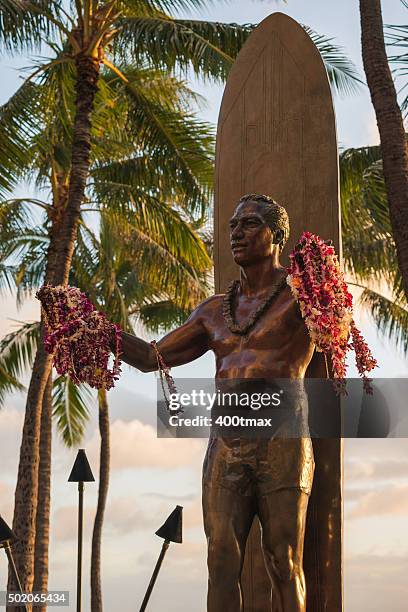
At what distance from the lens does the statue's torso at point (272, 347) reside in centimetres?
579

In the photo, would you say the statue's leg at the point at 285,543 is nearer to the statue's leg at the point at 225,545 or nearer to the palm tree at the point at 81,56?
the statue's leg at the point at 225,545

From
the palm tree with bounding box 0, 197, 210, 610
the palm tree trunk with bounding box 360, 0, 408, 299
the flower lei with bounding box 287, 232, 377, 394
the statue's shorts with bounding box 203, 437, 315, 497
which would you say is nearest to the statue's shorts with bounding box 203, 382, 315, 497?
the statue's shorts with bounding box 203, 437, 315, 497

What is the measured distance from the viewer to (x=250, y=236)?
5973 millimetres

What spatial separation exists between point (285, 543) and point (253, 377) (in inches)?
32.7

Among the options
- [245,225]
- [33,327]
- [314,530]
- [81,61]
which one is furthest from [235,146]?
[33,327]

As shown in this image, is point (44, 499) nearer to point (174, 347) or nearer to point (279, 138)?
point (279, 138)

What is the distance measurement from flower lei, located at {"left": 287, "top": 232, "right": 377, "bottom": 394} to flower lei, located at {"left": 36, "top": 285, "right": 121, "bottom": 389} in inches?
40.5

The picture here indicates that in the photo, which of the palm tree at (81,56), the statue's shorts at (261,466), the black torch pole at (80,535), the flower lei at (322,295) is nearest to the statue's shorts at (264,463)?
the statue's shorts at (261,466)

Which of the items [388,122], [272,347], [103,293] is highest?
[103,293]

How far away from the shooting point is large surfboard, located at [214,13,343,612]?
696 centimetres

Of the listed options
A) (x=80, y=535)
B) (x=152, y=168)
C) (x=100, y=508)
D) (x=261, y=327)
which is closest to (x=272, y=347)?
(x=261, y=327)

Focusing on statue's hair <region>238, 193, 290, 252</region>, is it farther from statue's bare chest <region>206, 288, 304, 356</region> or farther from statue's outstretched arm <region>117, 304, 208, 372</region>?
statue's outstretched arm <region>117, 304, 208, 372</region>

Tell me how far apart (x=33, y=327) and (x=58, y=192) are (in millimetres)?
4054

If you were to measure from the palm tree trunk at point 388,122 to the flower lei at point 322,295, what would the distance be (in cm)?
427
